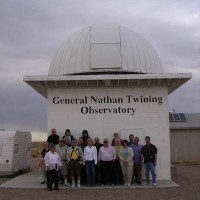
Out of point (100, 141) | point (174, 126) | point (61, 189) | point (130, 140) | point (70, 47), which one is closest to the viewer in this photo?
point (61, 189)

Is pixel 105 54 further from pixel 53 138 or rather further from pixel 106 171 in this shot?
pixel 106 171

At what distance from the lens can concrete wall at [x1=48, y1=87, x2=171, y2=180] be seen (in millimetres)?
13883

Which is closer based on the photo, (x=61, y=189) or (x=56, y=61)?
(x=61, y=189)

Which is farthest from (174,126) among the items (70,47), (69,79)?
(69,79)

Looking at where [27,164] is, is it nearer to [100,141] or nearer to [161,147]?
[100,141]

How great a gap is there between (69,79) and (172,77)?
11.9ft

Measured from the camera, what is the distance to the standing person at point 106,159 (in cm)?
1232

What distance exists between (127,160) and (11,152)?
633cm

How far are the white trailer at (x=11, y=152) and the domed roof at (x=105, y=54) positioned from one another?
3.39 m

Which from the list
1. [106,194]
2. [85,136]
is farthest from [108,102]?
[106,194]

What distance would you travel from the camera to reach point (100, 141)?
545 inches

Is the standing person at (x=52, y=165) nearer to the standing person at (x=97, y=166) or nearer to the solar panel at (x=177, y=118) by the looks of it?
the standing person at (x=97, y=166)

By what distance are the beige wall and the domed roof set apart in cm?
1178

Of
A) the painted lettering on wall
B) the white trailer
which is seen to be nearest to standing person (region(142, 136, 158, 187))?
the painted lettering on wall
